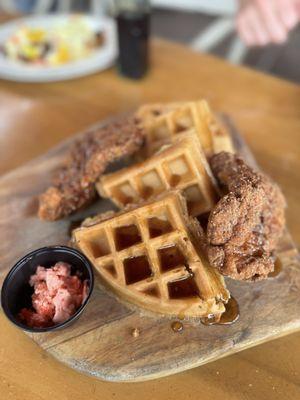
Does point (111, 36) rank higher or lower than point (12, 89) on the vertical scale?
higher

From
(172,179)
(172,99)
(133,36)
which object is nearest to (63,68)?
(133,36)

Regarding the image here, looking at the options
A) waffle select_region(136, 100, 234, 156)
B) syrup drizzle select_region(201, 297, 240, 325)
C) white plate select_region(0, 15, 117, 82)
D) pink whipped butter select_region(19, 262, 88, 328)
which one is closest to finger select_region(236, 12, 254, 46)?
white plate select_region(0, 15, 117, 82)

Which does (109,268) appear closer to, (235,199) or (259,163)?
(235,199)

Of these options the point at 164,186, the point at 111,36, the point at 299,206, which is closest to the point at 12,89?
the point at 111,36

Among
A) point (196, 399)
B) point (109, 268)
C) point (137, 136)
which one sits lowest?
point (196, 399)

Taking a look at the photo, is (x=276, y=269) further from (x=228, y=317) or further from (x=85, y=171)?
(x=85, y=171)

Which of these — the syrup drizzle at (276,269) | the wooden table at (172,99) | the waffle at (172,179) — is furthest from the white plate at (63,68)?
the syrup drizzle at (276,269)
